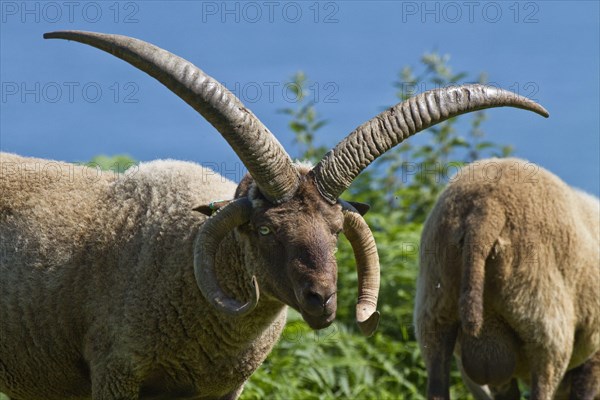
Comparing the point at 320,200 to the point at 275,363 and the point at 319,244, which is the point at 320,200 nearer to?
the point at 319,244

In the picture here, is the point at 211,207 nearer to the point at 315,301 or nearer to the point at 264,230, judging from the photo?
the point at 264,230

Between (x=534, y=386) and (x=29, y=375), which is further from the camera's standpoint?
(x=534, y=386)

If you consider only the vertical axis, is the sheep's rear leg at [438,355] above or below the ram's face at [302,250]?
below

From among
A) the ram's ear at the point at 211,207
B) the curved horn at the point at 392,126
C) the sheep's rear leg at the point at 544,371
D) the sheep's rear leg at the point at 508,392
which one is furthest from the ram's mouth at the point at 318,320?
the sheep's rear leg at the point at 508,392

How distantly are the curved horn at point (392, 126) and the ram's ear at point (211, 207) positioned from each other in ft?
1.82

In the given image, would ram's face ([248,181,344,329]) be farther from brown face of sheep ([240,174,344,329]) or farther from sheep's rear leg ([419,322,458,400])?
sheep's rear leg ([419,322,458,400])

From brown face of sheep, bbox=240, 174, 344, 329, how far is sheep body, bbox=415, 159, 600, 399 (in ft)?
7.84

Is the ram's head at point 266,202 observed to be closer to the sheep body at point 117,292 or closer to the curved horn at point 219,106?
the curved horn at point 219,106

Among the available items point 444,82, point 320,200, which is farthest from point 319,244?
point 444,82

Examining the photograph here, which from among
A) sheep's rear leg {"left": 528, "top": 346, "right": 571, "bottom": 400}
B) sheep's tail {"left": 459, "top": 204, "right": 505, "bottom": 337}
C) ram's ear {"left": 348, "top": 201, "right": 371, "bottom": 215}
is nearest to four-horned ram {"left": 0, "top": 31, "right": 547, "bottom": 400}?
ram's ear {"left": 348, "top": 201, "right": 371, "bottom": 215}

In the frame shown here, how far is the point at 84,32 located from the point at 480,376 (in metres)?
4.08

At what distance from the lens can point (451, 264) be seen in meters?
7.54

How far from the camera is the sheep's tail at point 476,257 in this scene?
718 cm

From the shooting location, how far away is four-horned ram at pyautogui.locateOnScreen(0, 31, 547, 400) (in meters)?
5.18
